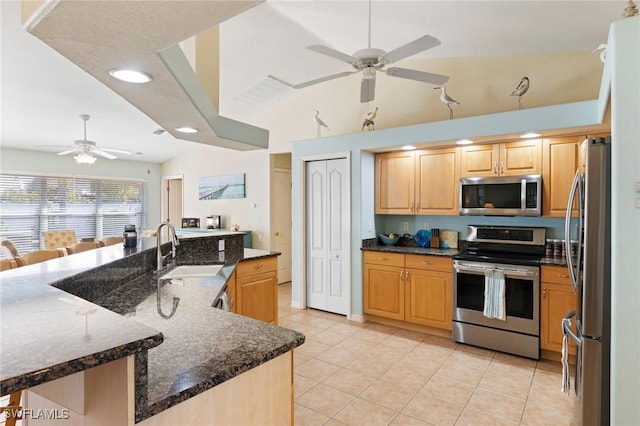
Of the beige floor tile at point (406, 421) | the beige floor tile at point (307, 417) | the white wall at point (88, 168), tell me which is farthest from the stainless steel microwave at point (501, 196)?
the white wall at point (88, 168)

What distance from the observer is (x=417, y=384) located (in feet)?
9.29

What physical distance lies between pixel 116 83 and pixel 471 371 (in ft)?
10.9

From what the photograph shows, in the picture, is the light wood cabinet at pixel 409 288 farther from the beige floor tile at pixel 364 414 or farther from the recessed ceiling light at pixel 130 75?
the recessed ceiling light at pixel 130 75

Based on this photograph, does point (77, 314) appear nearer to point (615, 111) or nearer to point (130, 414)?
point (130, 414)

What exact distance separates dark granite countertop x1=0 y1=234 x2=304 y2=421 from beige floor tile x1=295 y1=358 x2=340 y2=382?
4.10 feet

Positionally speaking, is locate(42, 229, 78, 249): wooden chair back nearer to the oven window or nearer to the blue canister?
the blue canister

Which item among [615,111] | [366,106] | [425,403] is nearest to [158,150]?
[366,106]

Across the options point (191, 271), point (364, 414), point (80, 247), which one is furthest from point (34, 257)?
point (364, 414)

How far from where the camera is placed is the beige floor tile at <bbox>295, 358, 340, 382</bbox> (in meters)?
2.96

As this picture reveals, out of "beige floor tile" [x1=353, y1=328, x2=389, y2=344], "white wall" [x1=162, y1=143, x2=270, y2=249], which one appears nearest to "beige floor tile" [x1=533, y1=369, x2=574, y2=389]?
"beige floor tile" [x1=353, y1=328, x2=389, y2=344]

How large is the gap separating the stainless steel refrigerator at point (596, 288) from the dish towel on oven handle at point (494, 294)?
1515 millimetres

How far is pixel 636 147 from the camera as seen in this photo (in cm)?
164

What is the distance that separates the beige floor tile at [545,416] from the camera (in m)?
2.31

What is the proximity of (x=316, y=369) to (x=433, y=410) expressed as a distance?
1.03m
